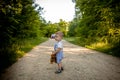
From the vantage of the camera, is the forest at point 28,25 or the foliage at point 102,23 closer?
the forest at point 28,25

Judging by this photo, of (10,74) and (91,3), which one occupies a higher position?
(91,3)

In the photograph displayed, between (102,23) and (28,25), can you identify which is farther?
(102,23)

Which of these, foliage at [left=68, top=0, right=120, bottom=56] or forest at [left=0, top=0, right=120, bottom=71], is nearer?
forest at [left=0, top=0, right=120, bottom=71]

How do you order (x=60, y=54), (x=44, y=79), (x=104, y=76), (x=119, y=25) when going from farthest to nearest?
(x=119, y=25) < (x=60, y=54) < (x=104, y=76) < (x=44, y=79)

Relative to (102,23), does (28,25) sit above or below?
below

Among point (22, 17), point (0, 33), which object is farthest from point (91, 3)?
point (0, 33)

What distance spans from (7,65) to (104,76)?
14.4ft

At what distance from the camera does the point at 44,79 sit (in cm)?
618

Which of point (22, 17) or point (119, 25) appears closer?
point (22, 17)

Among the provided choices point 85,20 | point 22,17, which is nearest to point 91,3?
point 85,20

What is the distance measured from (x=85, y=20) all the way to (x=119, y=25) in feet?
28.0

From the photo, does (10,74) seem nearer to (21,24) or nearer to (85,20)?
(21,24)

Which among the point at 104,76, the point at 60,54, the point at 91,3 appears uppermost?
the point at 91,3

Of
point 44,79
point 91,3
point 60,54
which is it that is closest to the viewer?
point 44,79
